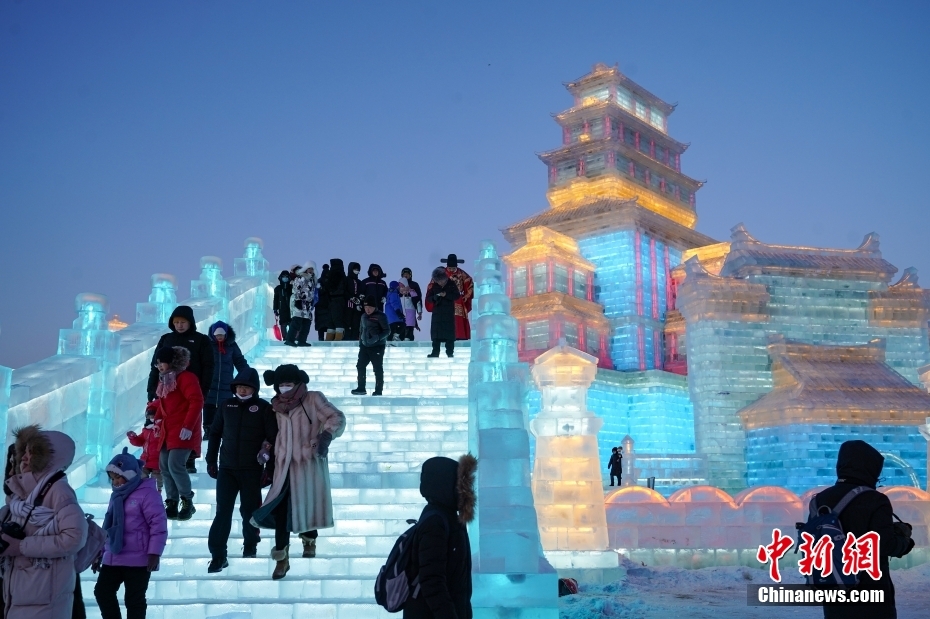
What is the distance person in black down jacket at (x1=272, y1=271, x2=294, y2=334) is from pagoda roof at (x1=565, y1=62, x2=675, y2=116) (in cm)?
2497

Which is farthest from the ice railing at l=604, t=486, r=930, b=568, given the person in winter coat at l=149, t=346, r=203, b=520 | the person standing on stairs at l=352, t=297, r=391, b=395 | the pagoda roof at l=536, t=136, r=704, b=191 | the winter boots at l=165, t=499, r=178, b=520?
the pagoda roof at l=536, t=136, r=704, b=191

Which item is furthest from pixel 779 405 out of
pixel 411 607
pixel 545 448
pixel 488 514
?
pixel 411 607

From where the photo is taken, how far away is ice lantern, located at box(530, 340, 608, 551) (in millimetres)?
12141

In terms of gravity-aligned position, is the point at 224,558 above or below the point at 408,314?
below

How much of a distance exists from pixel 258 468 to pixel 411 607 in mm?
2978

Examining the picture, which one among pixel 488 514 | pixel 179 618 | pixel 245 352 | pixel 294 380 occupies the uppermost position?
pixel 245 352

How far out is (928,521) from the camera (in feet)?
43.5

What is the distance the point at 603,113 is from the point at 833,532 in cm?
3398

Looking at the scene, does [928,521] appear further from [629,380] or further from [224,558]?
[629,380]

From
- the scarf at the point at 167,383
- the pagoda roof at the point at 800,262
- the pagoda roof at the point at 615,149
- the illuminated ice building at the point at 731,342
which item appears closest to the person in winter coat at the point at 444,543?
the scarf at the point at 167,383

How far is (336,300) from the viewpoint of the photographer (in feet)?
53.1

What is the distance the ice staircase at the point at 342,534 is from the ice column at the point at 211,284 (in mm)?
2442

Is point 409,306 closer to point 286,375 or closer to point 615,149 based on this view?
point 286,375

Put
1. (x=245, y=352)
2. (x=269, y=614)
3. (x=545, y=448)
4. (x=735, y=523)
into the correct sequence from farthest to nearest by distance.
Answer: (x=245, y=352) → (x=735, y=523) → (x=545, y=448) → (x=269, y=614)
